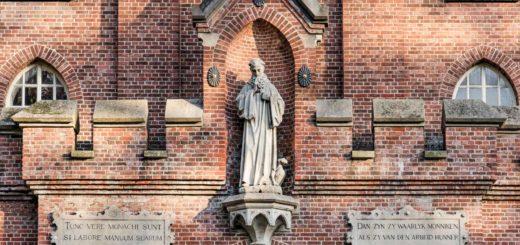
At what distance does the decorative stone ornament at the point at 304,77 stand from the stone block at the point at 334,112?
46cm

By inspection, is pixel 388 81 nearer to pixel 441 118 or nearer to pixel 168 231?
pixel 441 118

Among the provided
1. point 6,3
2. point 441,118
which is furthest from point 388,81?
point 6,3

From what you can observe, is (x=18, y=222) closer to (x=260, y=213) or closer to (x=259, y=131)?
(x=260, y=213)

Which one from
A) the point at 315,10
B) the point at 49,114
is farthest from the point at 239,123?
the point at 49,114

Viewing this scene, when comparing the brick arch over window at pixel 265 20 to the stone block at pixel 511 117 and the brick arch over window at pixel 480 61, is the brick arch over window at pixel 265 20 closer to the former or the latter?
the brick arch over window at pixel 480 61

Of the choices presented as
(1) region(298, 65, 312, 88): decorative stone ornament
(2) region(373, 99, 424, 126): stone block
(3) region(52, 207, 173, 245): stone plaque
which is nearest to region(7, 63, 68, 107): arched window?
(3) region(52, 207, 173, 245): stone plaque

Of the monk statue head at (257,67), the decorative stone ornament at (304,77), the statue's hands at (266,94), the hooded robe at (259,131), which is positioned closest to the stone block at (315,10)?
the decorative stone ornament at (304,77)

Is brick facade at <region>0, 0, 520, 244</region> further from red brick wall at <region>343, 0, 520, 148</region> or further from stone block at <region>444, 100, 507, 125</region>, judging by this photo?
stone block at <region>444, 100, 507, 125</region>

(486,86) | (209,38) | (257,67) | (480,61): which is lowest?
(486,86)

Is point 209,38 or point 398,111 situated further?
point 209,38

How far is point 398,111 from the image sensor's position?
31281 mm

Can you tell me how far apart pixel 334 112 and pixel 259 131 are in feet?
3.99

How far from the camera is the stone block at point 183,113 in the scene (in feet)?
103

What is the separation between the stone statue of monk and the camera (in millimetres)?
31125
